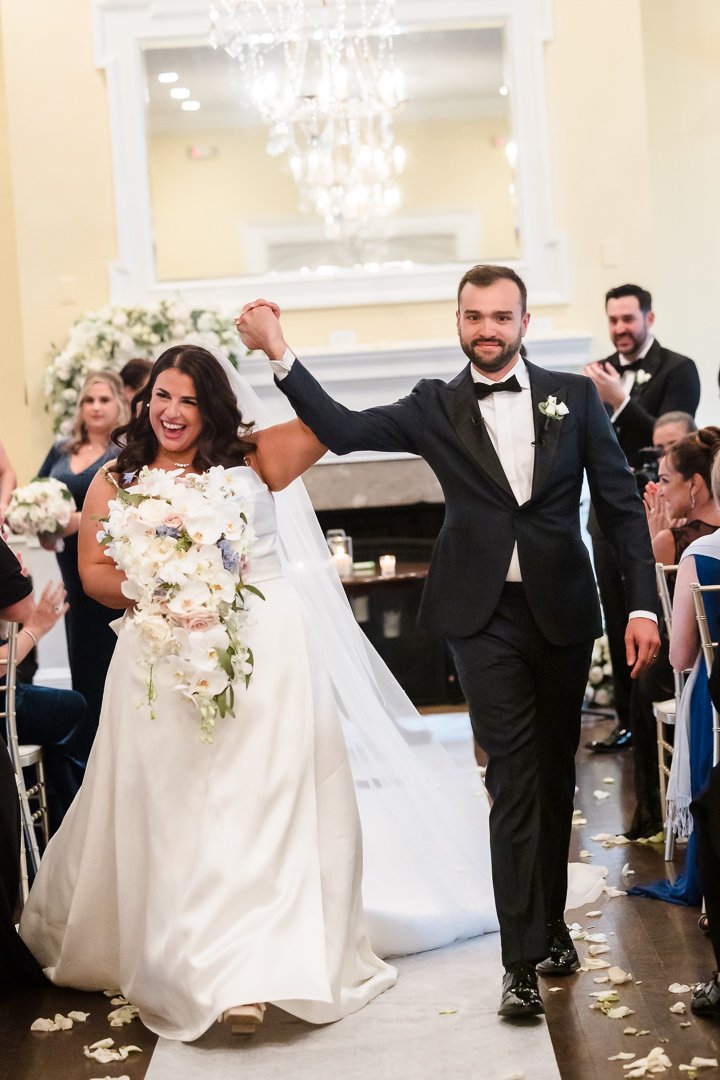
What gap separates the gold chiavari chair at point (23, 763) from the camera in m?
4.18

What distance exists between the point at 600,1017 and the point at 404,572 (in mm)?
3143

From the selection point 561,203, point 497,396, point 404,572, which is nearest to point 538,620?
point 497,396

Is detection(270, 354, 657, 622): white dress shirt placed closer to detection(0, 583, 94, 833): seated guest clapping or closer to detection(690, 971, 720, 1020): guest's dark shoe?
detection(690, 971, 720, 1020): guest's dark shoe

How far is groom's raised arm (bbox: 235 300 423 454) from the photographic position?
3.35 m

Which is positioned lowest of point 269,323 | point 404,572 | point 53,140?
point 404,572

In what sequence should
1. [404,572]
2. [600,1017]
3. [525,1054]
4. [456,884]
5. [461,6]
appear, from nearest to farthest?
[525,1054] → [600,1017] → [456,884] → [404,572] → [461,6]

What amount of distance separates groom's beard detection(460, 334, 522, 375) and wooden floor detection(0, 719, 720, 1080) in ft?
5.18

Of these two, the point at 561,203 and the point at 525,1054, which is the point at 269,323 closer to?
the point at 525,1054

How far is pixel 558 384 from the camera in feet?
11.3

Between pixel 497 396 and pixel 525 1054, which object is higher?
pixel 497 396

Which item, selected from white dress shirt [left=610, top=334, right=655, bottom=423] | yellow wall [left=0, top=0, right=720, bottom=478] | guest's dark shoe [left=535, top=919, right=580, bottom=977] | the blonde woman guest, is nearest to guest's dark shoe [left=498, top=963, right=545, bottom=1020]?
guest's dark shoe [left=535, top=919, right=580, bottom=977]

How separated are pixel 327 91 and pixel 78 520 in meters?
3.20

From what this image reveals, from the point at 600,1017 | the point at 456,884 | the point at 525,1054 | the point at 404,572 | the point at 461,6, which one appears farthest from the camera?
the point at 461,6

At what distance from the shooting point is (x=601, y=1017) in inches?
127
